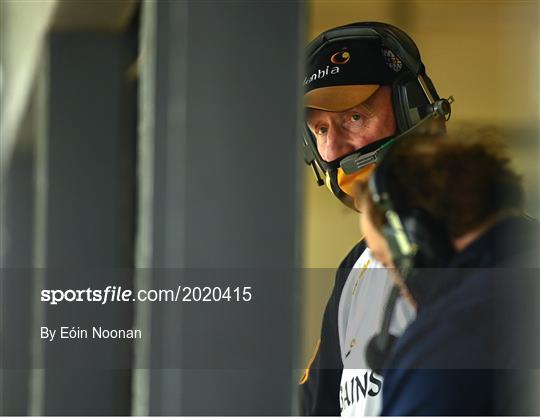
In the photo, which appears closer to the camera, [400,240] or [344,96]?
[400,240]

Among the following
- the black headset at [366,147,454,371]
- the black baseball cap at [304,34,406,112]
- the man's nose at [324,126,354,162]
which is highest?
the black baseball cap at [304,34,406,112]

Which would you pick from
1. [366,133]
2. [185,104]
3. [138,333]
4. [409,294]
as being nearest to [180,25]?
[185,104]

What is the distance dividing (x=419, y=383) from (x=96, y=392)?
260cm

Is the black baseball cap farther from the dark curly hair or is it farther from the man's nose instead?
the dark curly hair

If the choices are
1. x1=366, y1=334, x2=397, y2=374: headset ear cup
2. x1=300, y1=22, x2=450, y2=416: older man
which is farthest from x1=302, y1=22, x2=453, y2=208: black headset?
x1=366, y1=334, x2=397, y2=374: headset ear cup

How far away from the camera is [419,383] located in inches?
46.0

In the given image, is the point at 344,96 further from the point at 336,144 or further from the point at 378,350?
the point at 378,350

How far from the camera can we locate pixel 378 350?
4.19 feet

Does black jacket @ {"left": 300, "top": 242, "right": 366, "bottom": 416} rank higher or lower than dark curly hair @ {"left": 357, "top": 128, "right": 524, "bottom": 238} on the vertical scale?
lower

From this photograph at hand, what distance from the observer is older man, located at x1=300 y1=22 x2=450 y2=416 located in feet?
4.31

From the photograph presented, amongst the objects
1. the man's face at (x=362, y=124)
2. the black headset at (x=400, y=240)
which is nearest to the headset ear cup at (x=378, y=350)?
the black headset at (x=400, y=240)

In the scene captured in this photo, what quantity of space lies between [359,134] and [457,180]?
0.23 metres

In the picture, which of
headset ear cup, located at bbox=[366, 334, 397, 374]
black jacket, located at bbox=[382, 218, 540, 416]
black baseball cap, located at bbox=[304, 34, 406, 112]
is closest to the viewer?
black jacket, located at bbox=[382, 218, 540, 416]

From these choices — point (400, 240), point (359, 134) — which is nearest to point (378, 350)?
point (400, 240)
